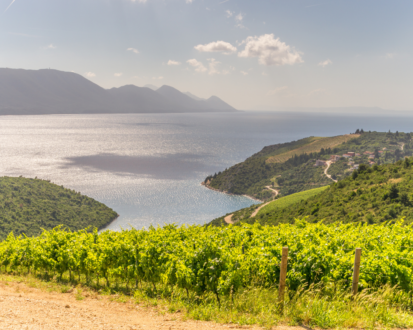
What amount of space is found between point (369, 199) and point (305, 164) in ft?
308

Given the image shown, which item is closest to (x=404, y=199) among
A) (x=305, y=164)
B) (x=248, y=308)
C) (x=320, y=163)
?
(x=248, y=308)

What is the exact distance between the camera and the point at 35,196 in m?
79.6

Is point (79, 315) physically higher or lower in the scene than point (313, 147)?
lower

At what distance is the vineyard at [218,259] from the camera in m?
7.96

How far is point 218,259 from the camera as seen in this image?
8.26m

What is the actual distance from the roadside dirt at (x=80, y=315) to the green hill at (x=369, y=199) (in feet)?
71.0

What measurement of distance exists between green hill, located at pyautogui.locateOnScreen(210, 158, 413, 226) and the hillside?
188ft

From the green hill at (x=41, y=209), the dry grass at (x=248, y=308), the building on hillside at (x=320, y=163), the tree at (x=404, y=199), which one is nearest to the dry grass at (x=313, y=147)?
the building on hillside at (x=320, y=163)

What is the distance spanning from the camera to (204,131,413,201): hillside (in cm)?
11469

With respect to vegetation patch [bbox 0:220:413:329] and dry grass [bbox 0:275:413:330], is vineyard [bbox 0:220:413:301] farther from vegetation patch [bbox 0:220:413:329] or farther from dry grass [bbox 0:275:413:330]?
dry grass [bbox 0:275:413:330]

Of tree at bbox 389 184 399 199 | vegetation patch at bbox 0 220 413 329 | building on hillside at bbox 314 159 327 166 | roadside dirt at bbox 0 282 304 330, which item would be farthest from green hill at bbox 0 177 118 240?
building on hillside at bbox 314 159 327 166

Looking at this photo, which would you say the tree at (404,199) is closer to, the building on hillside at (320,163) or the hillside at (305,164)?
the hillside at (305,164)

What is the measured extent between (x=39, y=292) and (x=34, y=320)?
123 inches

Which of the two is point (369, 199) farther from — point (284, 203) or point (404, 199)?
point (284, 203)
